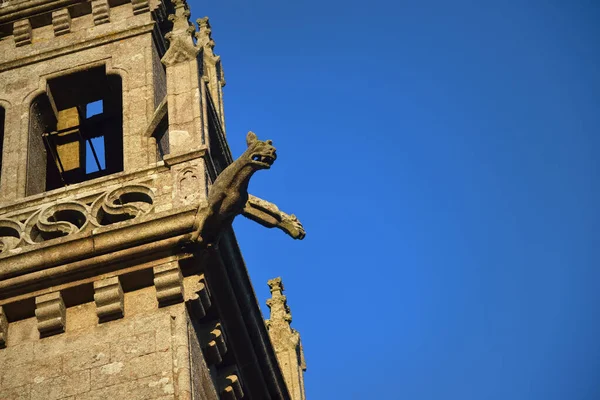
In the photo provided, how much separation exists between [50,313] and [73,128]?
21.4 ft

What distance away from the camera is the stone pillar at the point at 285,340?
76.9 ft

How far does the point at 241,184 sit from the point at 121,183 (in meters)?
2.00

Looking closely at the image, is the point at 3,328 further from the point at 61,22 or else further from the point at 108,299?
the point at 61,22

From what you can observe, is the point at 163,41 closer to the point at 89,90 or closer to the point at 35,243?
the point at 89,90

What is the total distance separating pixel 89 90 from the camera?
2284 cm

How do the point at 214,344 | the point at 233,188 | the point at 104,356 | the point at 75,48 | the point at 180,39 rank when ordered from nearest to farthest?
1. the point at 104,356
2. the point at 233,188
3. the point at 214,344
4. the point at 180,39
5. the point at 75,48

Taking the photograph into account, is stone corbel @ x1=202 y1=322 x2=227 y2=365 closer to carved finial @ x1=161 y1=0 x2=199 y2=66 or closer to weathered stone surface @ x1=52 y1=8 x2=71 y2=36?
carved finial @ x1=161 y1=0 x2=199 y2=66

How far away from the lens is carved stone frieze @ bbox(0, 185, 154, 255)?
61.6ft

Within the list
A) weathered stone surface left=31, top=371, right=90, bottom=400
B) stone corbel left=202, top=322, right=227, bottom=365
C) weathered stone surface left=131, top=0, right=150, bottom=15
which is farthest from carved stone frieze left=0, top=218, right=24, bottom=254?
weathered stone surface left=131, top=0, right=150, bottom=15

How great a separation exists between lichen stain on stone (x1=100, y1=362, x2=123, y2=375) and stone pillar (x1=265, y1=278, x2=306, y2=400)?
21.6 ft

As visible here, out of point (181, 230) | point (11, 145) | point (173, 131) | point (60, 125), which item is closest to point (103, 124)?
point (60, 125)

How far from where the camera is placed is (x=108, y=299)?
57.9 feet

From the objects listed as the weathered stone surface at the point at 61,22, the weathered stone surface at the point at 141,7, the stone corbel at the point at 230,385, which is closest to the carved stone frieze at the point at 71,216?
the stone corbel at the point at 230,385

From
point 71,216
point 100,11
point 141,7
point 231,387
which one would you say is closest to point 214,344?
point 231,387
